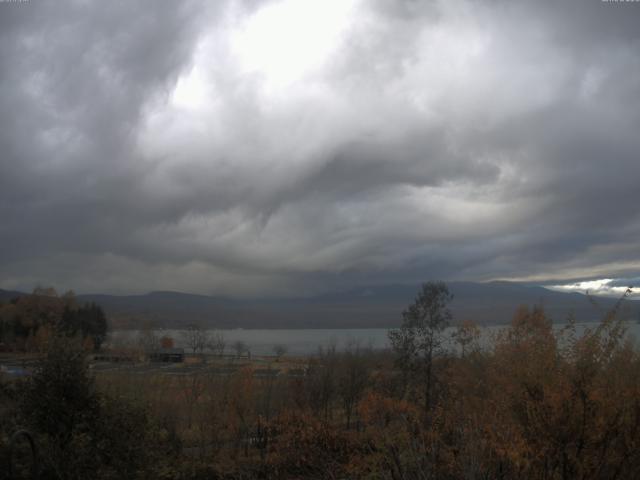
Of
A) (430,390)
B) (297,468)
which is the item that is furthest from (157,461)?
(430,390)

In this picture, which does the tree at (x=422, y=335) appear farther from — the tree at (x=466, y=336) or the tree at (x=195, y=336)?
the tree at (x=195, y=336)

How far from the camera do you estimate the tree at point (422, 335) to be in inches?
1347

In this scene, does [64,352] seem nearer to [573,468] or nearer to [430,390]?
[573,468]

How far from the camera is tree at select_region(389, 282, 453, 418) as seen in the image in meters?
34.2

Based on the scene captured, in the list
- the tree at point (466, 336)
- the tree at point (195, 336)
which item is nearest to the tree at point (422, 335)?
the tree at point (466, 336)

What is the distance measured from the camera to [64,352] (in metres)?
13.2

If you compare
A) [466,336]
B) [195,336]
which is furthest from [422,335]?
[195,336]

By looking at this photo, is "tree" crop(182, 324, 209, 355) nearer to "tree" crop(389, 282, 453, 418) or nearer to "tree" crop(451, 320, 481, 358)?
"tree" crop(389, 282, 453, 418)

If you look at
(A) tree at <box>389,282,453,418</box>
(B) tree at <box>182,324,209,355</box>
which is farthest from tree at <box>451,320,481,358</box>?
(B) tree at <box>182,324,209,355</box>

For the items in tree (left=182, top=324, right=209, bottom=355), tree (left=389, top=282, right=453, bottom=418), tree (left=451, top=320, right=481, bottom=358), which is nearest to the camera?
tree (left=451, top=320, right=481, bottom=358)

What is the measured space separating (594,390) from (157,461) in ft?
37.7

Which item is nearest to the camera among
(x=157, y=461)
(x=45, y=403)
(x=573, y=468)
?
(x=573, y=468)

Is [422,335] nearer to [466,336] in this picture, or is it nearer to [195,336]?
[466,336]

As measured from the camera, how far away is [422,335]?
34719 millimetres
